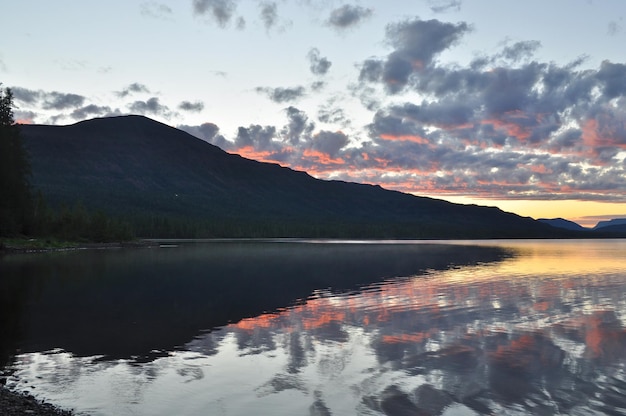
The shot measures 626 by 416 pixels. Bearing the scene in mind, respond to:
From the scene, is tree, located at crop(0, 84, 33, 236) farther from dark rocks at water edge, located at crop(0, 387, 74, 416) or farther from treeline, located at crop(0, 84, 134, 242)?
dark rocks at water edge, located at crop(0, 387, 74, 416)

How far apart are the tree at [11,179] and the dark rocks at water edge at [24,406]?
325 feet

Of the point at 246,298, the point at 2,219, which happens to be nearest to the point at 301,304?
the point at 246,298

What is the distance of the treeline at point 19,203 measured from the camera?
106 metres

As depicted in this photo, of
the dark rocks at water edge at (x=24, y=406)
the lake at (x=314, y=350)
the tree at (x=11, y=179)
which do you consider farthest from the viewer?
the tree at (x=11, y=179)

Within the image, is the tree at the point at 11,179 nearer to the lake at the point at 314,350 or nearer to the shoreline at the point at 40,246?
the shoreline at the point at 40,246

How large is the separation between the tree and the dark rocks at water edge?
99018 millimetres

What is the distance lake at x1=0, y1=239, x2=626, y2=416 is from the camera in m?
19.8

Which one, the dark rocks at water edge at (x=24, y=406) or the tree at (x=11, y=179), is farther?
the tree at (x=11, y=179)

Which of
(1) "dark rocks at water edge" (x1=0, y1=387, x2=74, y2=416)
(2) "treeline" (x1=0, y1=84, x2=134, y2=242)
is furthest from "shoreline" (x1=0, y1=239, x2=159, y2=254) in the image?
(1) "dark rocks at water edge" (x1=0, y1=387, x2=74, y2=416)

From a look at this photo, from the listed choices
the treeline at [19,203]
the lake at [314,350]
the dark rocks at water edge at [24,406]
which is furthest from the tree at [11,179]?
the dark rocks at water edge at [24,406]

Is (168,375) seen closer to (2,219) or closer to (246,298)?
(246,298)

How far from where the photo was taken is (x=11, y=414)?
16.2m

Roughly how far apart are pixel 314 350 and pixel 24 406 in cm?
1435

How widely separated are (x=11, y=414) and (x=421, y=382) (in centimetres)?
1502
